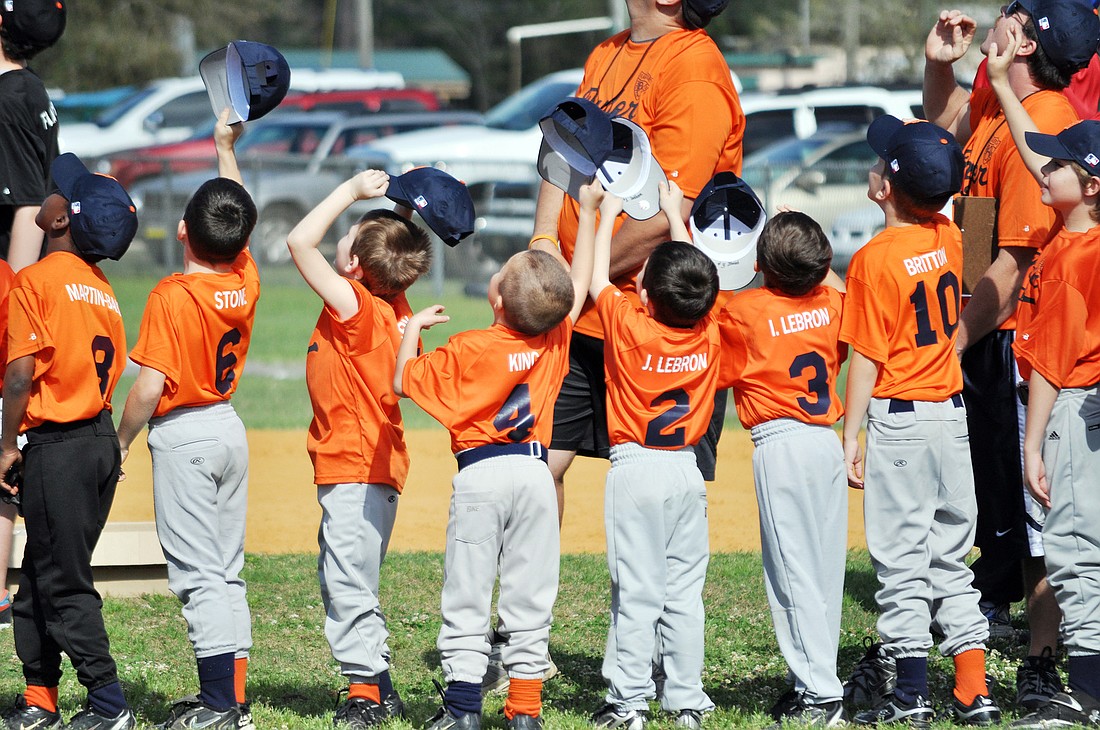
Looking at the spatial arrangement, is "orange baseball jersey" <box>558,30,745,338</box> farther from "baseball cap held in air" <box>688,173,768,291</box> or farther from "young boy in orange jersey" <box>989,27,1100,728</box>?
"young boy in orange jersey" <box>989,27,1100,728</box>

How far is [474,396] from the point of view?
427 centimetres

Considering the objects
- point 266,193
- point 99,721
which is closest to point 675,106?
point 99,721

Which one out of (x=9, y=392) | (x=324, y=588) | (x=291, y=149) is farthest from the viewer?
(x=291, y=149)

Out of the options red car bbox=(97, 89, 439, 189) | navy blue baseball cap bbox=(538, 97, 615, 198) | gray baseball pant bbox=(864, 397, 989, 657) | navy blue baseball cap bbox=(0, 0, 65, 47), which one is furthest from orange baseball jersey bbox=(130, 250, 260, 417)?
red car bbox=(97, 89, 439, 189)

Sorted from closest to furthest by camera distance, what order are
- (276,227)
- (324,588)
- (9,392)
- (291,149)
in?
1. (9,392)
2. (324,588)
3. (276,227)
4. (291,149)

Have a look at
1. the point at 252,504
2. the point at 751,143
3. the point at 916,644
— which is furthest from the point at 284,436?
the point at 751,143

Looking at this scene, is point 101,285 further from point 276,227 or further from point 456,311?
point 276,227

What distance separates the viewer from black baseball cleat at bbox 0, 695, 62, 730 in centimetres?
435

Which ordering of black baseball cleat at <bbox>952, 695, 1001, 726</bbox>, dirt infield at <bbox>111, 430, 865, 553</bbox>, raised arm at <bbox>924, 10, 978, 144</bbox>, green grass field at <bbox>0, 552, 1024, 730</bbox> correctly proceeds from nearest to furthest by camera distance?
1. black baseball cleat at <bbox>952, 695, 1001, 726</bbox>
2. green grass field at <bbox>0, 552, 1024, 730</bbox>
3. raised arm at <bbox>924, 10, 978, 144</bbox>
4. dirt infield at <bbox>111, 430, 865, 553</bbox>

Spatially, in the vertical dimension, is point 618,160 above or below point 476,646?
above

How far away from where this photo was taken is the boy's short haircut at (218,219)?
4.35m

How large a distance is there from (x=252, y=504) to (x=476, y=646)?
3.73m

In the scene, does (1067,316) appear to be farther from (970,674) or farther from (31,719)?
(31,719)

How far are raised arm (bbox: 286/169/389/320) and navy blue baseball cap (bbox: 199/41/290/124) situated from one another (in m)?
0.57
